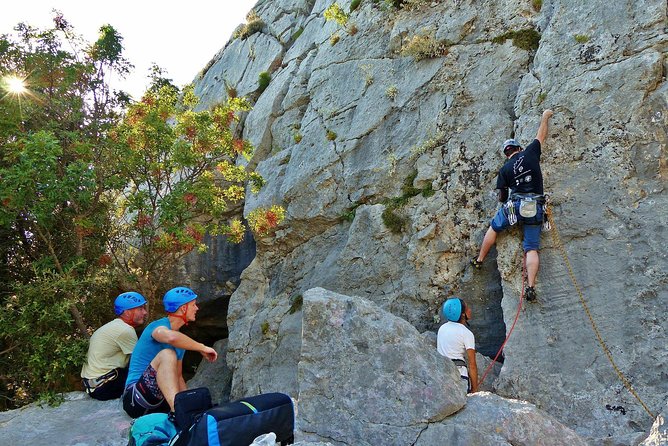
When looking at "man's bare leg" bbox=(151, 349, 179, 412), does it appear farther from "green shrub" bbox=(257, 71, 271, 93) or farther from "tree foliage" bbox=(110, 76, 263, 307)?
"green shrub" bbox=(257, 71, 271, 93)

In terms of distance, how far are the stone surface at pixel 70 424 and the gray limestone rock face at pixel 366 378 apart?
2765 millimetres

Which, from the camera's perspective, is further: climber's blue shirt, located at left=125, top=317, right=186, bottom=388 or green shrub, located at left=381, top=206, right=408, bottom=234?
green shrub, located at left=381, top=206, right=408, bottom=234

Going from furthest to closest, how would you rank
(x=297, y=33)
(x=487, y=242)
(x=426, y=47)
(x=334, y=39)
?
(x=297, y=33) < (x=334, y=39) < (x=426, y=47) < (x=487, y=242)

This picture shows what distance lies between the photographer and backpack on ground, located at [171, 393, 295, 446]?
12.7ft

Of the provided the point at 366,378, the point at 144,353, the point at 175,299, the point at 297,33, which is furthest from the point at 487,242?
the point at 297,33

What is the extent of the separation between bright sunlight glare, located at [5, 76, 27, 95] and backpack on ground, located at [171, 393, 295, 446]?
9251 mm

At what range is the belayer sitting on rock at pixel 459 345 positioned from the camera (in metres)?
7.18

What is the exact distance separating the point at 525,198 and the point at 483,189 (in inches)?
50.5

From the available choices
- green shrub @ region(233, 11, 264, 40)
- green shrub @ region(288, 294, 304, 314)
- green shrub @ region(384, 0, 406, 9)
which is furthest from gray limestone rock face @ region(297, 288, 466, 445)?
green shrub @ region(233, 11, 264, 40)

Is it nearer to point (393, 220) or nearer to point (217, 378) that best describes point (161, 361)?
point (393, 220)

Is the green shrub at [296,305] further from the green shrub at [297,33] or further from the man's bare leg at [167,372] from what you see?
the green shrub at [297,33]

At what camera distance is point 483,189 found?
29.3 ft

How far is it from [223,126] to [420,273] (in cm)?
539

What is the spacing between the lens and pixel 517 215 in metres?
7.79
